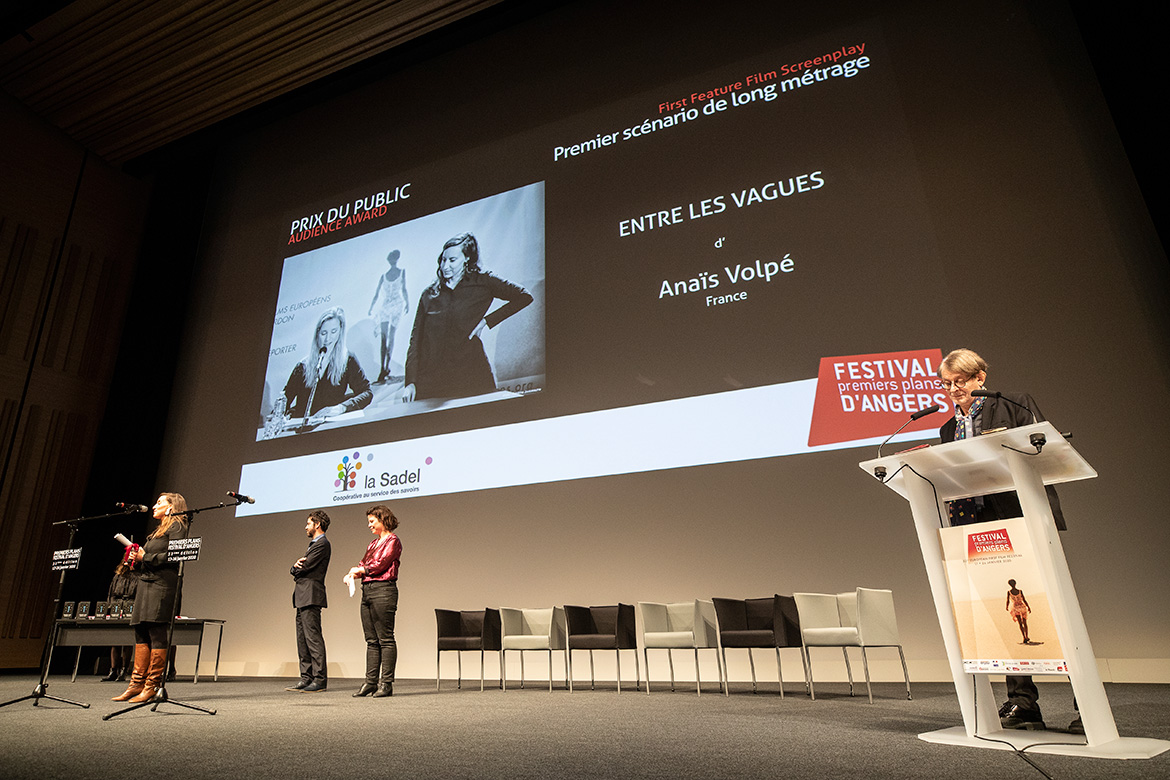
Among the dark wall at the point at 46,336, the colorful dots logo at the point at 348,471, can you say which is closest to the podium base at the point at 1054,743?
the colorful dots logo at the point at 348,471

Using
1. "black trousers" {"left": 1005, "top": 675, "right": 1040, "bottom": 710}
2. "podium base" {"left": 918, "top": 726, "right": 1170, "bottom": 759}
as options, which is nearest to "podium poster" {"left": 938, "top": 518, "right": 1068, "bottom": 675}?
"podium base" {"left": 918, "top": 726, "right": 1170, "bottom": 759}

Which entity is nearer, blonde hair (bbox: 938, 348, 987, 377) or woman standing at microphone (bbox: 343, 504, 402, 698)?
blonde hair (bbox: 938, 348, 987, 377)

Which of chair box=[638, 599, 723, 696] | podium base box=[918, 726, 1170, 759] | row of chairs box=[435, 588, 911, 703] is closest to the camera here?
podium base box=[918, 726, 1170, 759]

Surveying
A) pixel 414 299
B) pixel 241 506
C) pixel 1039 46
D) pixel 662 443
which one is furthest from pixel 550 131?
pixel 241 506

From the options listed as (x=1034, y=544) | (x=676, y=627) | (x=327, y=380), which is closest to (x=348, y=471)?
(x=327, y=380)

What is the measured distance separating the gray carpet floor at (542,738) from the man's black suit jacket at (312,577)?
2.23ft

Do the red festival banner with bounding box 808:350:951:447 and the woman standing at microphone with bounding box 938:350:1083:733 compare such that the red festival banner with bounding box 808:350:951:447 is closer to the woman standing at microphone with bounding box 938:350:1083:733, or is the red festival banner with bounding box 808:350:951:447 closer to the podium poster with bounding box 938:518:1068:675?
the woman standing at microphone with bounding box 938:350:1083:733

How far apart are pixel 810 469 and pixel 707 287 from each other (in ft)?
5.44

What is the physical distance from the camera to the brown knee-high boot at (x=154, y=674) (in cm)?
357

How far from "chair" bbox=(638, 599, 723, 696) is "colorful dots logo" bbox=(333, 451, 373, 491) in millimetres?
2996

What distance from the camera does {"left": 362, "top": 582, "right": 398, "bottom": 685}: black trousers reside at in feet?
14.2

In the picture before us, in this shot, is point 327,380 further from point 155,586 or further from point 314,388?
point 155,586

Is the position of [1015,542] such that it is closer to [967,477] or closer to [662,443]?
[967,477]

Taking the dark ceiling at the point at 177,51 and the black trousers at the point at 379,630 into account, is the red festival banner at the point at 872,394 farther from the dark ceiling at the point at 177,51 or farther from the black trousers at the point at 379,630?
the dark ceiling at the point at 177,51
